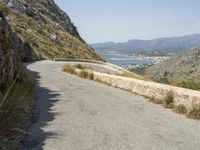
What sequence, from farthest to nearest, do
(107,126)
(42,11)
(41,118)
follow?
(42,11) → (41,118) → (107,126)

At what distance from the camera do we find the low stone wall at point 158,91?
41.2 feet

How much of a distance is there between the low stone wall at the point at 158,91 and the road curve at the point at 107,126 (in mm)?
682

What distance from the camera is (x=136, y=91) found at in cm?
1784

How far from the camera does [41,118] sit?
10.9 metres

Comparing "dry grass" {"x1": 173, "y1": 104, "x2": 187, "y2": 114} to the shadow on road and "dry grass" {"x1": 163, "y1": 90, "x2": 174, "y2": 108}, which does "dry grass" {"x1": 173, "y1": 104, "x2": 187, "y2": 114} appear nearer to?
"dry grass" {"x1": 163, "y1": 90, "x2": 174, "y2": 108}

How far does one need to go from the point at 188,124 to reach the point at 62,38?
67.1 metres

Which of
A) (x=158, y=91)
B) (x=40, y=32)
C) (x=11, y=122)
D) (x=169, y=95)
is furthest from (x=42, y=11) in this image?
(x=11, y=122)

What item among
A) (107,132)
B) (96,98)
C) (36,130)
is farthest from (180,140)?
(96,98)

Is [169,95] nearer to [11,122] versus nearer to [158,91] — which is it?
[158,91]

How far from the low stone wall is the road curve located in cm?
68

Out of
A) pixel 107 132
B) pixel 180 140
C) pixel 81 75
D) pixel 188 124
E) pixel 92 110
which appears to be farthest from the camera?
pixel 81 75

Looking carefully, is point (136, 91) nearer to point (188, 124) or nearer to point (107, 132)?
point (188, 124)

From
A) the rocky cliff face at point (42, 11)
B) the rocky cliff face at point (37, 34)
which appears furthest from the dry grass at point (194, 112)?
the rocky cliff face at point (42, 11)

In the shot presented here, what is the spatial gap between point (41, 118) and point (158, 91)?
20.1 feet
